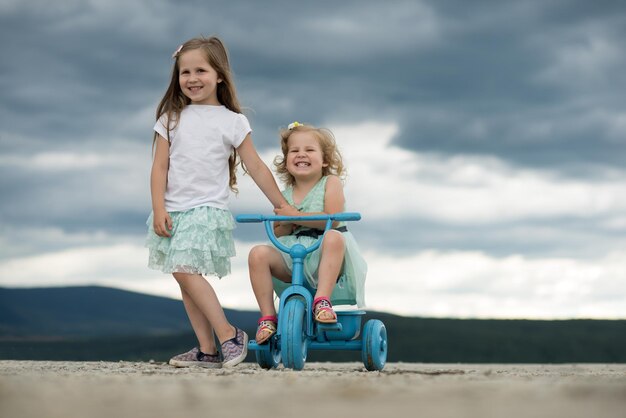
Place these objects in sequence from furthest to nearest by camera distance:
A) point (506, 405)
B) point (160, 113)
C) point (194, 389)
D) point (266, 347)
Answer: point (160, 113), point (266, 347), point (194, 389), point (506, 405)

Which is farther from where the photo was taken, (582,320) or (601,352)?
(582,320)

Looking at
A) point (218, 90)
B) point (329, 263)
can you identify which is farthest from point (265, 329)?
point (218, 90)

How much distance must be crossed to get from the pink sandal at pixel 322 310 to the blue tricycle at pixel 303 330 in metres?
0.05

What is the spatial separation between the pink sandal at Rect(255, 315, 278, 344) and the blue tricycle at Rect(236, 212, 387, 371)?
0.14 ft

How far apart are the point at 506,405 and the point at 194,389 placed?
3.32 ft

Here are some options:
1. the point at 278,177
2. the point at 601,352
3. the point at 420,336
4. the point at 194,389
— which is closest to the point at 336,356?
the point at 420,336

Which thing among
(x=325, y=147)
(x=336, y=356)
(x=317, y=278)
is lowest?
(x=336, y=356)

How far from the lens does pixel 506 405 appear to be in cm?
261

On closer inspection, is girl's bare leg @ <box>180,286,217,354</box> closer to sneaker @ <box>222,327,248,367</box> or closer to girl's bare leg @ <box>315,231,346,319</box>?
sneaker @ <box>222,327,248,367</box>

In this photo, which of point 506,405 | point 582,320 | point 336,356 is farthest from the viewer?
point 582,320

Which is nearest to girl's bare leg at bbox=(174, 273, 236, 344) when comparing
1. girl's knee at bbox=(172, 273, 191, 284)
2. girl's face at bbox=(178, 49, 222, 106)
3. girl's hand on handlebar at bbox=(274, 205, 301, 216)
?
girl's knee at bbox=(172, 273, 191, 284)

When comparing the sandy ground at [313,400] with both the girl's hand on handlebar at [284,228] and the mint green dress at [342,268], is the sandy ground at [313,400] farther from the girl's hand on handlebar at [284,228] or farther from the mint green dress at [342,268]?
the girl's hand on handlebar at [284,228]

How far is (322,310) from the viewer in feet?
16.1

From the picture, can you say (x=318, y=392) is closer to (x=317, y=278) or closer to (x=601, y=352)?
(x=317, y=278)
